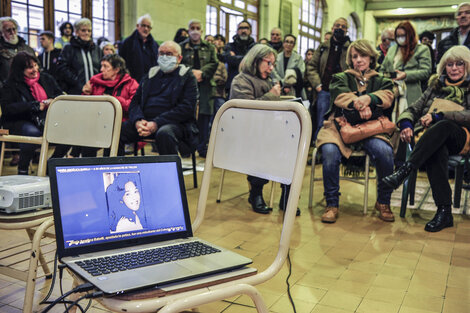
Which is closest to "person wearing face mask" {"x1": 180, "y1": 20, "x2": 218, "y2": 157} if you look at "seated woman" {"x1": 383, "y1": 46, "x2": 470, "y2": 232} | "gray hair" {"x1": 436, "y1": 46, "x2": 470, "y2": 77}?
"seated woman" {"x1": 383, "y1": 46, "x2": 470, "y2": 232}

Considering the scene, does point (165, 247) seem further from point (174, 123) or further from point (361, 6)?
point (361, 6)

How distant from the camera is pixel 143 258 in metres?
1.21

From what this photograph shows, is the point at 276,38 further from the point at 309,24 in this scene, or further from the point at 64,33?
the point at 309,24

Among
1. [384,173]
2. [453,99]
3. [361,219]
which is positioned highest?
[453,99]

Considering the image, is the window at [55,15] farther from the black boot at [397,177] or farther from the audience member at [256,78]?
the black boot at [397,177]

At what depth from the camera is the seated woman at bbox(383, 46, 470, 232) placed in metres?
3.32

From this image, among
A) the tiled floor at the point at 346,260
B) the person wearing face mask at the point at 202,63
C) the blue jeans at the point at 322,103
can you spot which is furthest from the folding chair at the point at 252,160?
the person wearing face mask at the point at 202,63

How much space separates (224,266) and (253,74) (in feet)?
9.43

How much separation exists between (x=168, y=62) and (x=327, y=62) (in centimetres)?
195

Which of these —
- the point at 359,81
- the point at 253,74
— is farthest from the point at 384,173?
the point at 253,74

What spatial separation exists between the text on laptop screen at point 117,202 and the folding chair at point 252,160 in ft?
0.63

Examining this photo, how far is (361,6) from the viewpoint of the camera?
20.0 metres

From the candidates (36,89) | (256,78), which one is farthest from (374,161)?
(36,89)

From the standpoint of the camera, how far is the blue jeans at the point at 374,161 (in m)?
3.51
